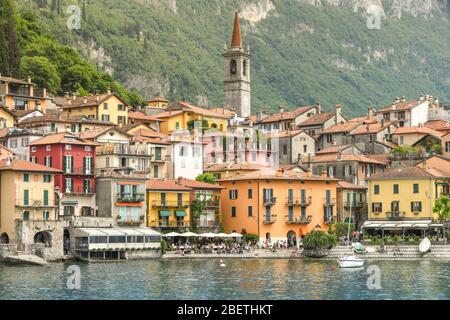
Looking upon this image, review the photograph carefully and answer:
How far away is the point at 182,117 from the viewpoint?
14562cm

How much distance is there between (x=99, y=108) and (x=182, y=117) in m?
13.7

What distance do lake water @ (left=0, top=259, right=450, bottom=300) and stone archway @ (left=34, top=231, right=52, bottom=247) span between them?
16.7 ft

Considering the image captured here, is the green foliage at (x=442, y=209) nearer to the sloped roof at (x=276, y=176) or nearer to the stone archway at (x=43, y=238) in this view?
the sloped roof at (x=276, y=176)

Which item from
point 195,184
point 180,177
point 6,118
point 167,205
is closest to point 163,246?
point 167,205

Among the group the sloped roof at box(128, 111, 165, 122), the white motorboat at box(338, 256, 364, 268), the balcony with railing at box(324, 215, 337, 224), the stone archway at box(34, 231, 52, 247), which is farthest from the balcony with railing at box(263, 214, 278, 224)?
the sloped roof at box(128, 111, 165, 122)

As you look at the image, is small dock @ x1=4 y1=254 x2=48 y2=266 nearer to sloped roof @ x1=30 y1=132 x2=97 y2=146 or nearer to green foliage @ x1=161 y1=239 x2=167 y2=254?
green foliage @ x1=161 y1=239 x2=167 y2=254

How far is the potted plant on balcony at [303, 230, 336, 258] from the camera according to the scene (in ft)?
323

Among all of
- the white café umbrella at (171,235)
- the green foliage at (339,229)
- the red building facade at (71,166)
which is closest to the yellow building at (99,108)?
the red building facade at (71,166)

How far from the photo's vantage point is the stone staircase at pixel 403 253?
97250mm

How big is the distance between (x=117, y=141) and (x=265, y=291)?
52367 millimetres

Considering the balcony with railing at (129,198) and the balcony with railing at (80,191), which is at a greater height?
the balcony with railing at (80,191)

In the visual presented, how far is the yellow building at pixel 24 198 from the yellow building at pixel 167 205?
10332 mm

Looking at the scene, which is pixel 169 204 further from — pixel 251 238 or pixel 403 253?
pixel 403 253

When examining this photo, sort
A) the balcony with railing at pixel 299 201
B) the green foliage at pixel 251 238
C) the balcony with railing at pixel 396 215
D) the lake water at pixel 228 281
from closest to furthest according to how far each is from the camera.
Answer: the lake water at pixel 228 281
the green foliage at pixel 251 238
the balcony with railing at pixel 299 201
the balcony with railing at pixel 396 215
